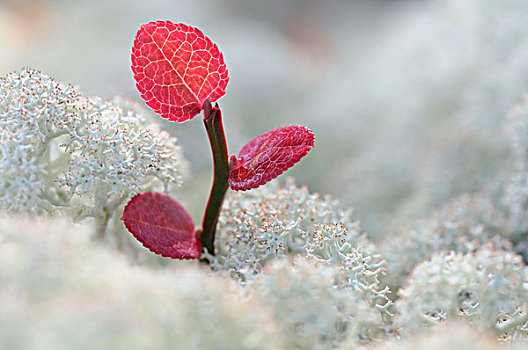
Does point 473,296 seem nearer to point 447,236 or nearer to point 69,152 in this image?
point 447,236

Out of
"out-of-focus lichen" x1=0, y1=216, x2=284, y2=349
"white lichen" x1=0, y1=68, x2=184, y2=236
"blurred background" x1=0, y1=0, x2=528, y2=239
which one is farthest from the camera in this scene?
"blurred background" x1=0, y1=0, x2=528, y2=239

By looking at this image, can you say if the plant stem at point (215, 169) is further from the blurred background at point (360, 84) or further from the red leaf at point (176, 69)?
the blurred background at point (360, 84)

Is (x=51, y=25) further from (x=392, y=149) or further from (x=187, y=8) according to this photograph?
Answer: (x=392, y=149)

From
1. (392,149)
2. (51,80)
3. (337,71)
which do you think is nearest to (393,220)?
(392,149)

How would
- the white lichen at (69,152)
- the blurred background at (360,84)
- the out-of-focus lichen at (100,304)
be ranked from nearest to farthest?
1. the out-of-focus lichen at (100,304)
2. the white lichen at (69,152)
3. the blurred background at (360,84)

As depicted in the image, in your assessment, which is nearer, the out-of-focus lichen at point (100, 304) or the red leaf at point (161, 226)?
the out-of-focus lichen at point (100, 304)

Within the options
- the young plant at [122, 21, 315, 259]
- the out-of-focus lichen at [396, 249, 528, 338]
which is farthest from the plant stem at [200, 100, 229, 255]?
the out-of-focus lichen at [396, 249, 528, 338]

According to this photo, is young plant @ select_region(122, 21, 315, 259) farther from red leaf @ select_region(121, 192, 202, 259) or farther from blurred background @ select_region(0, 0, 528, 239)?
blurred background @ select_region(0, 0, 528, 239)

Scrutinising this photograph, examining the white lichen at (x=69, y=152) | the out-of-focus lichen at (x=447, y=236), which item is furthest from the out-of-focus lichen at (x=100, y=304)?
the out-of-focus lichen at (x=447, y=236)

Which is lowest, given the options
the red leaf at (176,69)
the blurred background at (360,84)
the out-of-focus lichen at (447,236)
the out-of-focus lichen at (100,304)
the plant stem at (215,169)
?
the out-of-focus lichen at (100,304)
